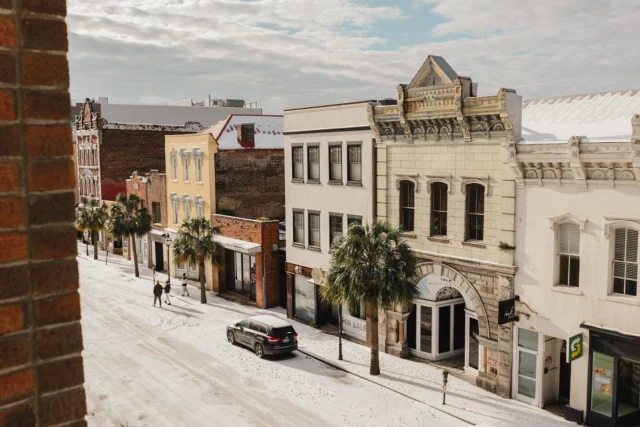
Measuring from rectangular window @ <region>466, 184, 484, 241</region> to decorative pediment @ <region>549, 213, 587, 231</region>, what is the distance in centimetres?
294

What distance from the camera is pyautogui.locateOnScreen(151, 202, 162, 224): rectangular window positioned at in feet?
153

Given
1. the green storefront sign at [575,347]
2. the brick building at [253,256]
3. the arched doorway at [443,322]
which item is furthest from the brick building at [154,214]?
the green storefront sign at [575,347]

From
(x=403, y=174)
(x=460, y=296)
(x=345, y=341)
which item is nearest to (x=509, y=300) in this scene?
(x=460, y=296)

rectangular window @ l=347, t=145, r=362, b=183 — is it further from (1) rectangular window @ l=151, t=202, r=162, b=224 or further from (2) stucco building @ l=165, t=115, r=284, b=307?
(1) rectangular window @ l=151, t=202, r=162, b=224

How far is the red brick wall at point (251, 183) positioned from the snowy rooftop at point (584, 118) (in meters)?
19.9

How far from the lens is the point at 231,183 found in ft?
128

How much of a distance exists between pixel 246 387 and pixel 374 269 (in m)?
6.47

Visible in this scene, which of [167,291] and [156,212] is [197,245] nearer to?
[167,291]

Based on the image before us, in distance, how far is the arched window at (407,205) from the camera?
24.9 metres

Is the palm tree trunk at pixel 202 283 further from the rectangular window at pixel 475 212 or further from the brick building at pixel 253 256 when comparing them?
the rectangular window at pixel 475 212

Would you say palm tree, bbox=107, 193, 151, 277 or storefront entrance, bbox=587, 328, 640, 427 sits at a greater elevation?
palm tree, bbox=107, 193, 151, 277

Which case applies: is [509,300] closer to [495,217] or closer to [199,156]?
[495,217]

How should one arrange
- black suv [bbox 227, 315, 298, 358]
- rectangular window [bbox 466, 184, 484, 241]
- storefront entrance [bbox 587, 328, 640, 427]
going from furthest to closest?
black suv [bbox 227, 315, 298, 358]
rectangular window [bbox 466, 184, 484, 241]
storefront entrance [bbox 587, 328, 640, 427]

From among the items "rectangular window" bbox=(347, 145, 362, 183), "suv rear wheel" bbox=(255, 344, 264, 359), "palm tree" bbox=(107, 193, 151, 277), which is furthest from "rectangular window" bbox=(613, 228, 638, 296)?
"palm tree" bbox=(107, 193, 151, 277)
